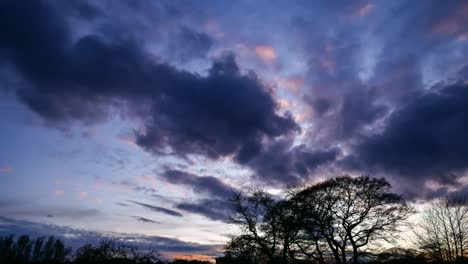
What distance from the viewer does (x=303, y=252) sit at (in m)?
33.4

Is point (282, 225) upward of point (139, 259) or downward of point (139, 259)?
upward

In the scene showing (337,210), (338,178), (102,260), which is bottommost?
(102,260)

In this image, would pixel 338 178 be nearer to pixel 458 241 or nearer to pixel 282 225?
pixel 282 225

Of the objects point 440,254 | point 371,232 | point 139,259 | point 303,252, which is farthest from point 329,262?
point 139,259

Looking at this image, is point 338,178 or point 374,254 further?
point 338,178

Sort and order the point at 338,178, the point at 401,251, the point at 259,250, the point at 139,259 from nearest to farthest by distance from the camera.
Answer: the point at 139,259, the point at 401,251, the point at 259,250, the point at 338,178

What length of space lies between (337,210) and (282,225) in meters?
6.70

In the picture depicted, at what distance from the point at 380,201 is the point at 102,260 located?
29521 millimetres

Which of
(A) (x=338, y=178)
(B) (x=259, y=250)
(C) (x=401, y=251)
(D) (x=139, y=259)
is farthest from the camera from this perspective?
(A) (x=338, y=178)

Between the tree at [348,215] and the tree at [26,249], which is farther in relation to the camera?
the tree at [26,249]

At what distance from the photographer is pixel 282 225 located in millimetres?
33688

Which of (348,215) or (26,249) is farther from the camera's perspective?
(26,249)

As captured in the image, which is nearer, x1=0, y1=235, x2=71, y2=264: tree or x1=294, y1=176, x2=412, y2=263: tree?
x1=294, y1=176, x2=412, y2=263: tree

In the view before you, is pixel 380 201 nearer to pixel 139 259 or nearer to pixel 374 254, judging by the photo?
pixel 374 254
